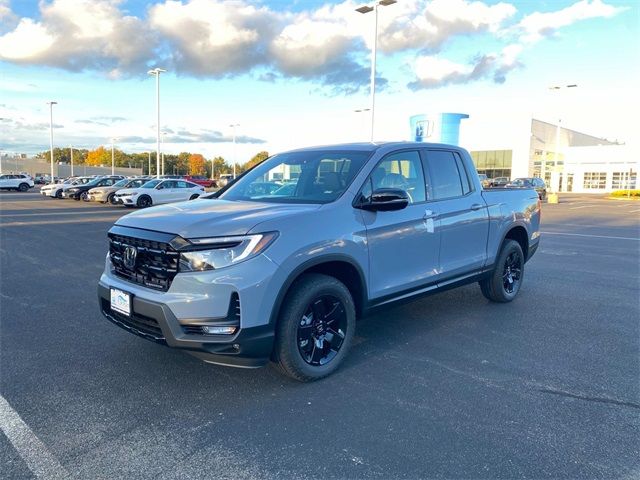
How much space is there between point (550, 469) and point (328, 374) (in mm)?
1757

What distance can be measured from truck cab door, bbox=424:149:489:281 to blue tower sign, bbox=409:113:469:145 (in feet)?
57.0

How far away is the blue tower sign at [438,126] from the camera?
Result: 2267cm

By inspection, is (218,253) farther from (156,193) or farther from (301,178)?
(156,193)

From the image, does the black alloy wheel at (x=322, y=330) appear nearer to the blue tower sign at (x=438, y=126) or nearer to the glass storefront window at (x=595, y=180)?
the blue tower sign at (x=438, y=126)

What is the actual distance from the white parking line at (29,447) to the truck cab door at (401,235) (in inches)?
103

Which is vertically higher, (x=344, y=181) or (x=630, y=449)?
(x=344, y=181)

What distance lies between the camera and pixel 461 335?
5.12m

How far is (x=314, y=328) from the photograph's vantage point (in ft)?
12.9

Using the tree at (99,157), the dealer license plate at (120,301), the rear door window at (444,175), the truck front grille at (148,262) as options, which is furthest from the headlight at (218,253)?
the tree at (99,157)

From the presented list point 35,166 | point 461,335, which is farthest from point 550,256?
point 35,166

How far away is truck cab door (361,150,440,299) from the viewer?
428 centimetres

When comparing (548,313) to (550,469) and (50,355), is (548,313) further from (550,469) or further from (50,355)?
(50,355)

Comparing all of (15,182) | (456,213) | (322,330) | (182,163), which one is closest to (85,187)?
(15,182)

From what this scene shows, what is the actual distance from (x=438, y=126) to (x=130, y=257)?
2091 cm
